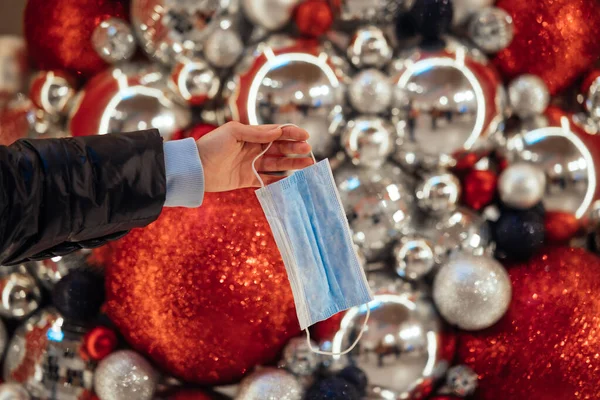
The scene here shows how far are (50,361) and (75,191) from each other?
2.15 ft

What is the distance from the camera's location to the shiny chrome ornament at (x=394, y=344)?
1.33 meters

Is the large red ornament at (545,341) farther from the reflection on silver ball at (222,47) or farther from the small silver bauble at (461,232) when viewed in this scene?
the reflection on silver ball at (222,47)

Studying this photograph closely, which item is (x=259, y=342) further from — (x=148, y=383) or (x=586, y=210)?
(x=586, y=210)

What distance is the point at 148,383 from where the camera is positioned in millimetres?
1339

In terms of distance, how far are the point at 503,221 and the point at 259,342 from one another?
22.5 inches

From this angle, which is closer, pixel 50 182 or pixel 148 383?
pixel 50 182

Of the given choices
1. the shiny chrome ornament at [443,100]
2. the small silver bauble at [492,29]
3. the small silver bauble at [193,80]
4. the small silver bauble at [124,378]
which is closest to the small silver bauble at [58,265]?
the small silver bauble at [124,378]

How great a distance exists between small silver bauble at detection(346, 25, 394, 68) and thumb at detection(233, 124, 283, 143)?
47cm

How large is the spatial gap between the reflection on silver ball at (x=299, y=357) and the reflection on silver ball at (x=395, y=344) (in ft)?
0.16

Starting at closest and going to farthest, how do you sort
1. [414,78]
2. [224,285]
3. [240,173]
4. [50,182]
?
[50,182]
[240,173]
[224,285]
[414,78]

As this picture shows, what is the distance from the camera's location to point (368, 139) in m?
1.36

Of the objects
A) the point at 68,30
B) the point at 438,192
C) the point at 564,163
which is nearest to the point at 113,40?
the point at 68,30

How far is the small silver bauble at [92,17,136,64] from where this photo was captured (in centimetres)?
140

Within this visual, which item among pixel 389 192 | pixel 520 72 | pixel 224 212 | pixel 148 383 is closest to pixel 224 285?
pixel 224 212
